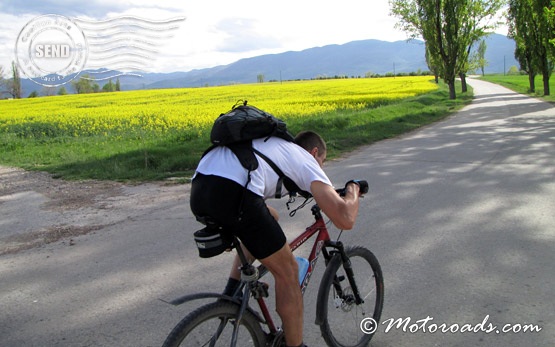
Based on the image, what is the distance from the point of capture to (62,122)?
22141mm

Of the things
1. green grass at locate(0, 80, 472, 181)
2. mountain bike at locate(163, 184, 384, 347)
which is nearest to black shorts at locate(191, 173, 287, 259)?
mountain bike at locate(163, 184, 384, 347)

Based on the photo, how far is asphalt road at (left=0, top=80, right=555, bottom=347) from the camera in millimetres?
3119

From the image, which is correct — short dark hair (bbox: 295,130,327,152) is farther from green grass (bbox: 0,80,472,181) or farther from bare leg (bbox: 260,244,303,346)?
green grass (bbox: 0,80,472,181)

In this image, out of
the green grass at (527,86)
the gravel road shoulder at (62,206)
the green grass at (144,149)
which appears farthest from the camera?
the green grass at (527,86)

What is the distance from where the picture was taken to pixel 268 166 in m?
2.24

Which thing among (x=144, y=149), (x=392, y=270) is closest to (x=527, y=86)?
(x=144, y=149)

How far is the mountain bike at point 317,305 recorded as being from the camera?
2.12 meters

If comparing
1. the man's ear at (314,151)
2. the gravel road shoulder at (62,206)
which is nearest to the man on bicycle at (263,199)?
the man's ear at (314,151)

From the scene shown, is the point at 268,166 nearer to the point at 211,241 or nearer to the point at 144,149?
the point at 211,241

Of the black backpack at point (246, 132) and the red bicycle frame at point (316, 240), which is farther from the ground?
the black backpack at point (246, 132)

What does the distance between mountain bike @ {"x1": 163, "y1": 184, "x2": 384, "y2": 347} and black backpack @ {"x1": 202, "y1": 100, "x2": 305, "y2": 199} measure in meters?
0.39

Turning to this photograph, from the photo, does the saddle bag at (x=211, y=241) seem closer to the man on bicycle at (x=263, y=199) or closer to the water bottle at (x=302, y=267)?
the man on bicycle at (x=263, y=199)

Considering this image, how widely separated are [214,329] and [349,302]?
1111mm

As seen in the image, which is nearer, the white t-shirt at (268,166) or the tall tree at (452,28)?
the white t-shirt at (268,166)
